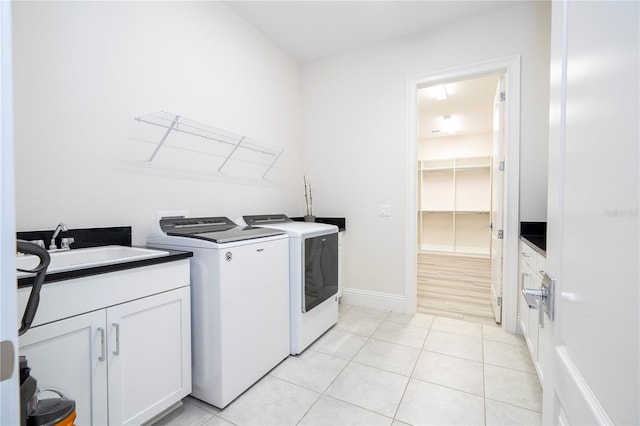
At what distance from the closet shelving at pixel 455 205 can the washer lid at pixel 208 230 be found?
5.01 meters

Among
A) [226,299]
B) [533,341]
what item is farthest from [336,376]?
[533,341]

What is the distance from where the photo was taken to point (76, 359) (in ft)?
3.52

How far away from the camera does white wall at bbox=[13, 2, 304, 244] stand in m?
1.35

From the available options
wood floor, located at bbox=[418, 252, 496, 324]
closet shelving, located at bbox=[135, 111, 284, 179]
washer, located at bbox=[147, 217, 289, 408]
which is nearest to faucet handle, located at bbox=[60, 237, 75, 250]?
washer, located at bbox=[147, 217, 289, 408]

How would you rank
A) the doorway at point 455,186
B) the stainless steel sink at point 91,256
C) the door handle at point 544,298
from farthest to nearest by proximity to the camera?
the doorway at point 455,186
the stainless steel sink at point 91,256
the door handle at point 544,298

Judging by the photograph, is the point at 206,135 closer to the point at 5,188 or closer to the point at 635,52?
the point at 5,188

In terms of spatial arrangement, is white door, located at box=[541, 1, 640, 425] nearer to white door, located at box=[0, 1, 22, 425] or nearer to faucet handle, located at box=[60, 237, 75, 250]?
white door, located at box=[0, 1, 22, 425]

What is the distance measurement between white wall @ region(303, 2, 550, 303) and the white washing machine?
661 mm

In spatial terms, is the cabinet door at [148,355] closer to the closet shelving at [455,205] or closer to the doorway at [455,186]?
the doorway at [455,186]

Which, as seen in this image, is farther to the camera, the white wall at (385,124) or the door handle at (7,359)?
the white wall at (385,124)

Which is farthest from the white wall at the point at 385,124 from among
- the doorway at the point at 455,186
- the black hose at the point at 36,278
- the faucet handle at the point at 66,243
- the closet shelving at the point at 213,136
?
the black hose at the point at 36,278

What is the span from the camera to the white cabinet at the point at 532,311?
1.60 metres

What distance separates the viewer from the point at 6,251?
39 centimetres

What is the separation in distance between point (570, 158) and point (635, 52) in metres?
0.24
